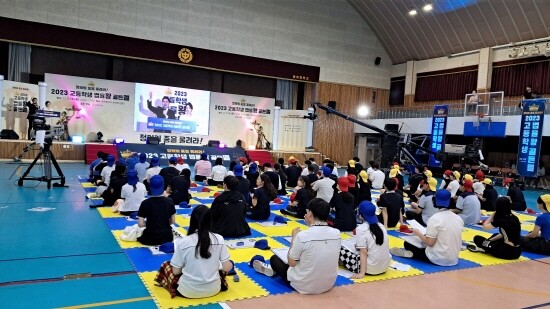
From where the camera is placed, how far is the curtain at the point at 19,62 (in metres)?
19.0

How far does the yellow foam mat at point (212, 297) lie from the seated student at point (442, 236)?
2396 millimetres

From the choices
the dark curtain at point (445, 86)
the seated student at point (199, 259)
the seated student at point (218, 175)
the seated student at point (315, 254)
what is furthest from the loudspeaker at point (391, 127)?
the seated student at point (199, 259)

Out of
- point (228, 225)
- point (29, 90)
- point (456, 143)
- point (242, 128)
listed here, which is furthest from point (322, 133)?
point (228, 225)

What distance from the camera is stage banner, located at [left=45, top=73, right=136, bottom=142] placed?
63.0 ft

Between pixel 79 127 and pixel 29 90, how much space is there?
268 centimetres

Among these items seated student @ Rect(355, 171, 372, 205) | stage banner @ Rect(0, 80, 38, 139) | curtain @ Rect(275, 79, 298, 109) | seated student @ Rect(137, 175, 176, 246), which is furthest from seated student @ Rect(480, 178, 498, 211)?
stage banner @ Rect(0, 80, 38, 139)

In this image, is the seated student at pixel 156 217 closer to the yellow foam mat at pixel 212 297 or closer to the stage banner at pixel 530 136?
the yellow foam mat at pixel 212 297

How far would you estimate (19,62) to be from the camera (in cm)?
1911

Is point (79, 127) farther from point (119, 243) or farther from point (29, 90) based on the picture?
point (119, 243)

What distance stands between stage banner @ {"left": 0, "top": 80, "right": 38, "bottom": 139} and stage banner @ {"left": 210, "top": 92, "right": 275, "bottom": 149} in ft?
28.7

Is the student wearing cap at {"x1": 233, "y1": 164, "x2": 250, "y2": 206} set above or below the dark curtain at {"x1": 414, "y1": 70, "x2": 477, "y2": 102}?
below

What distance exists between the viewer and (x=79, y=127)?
65.0 ft

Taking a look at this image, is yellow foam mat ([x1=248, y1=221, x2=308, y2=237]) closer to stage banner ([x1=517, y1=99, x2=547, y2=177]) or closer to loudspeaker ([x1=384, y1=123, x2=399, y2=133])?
stage banner ([x1=517, y1=99, x2=547, y2=177])

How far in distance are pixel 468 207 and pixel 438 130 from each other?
1367 cm
